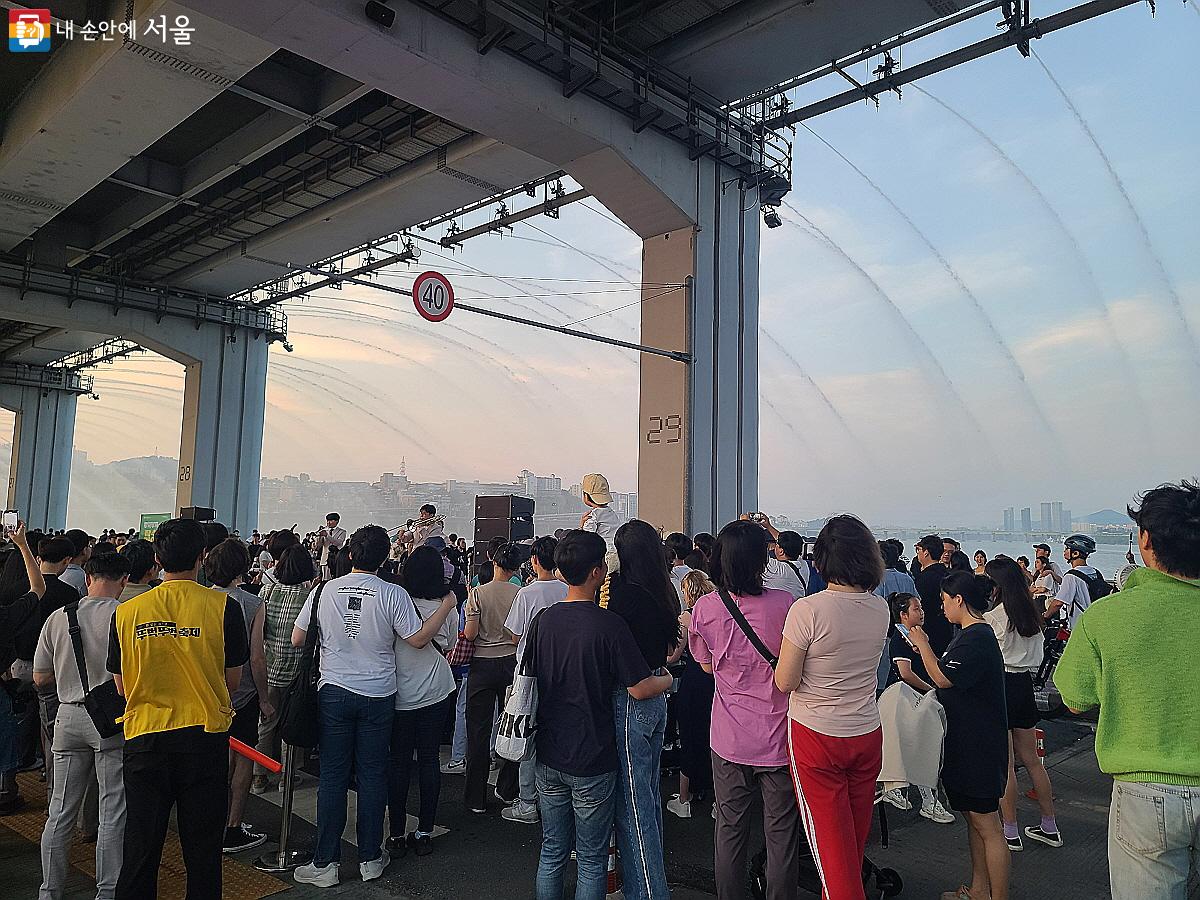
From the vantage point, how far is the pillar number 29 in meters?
12.5

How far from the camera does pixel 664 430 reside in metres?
12.7

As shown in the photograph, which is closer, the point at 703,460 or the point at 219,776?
the point at 219,776

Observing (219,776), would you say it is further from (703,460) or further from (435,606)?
(703,460)

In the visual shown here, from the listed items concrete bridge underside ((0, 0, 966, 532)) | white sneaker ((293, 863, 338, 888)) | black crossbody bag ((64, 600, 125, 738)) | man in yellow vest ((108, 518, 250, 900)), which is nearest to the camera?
man in yellow vest ((108, 518, 250, 900))

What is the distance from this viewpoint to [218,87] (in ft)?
31.8

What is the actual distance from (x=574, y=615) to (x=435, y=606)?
1.66 metres

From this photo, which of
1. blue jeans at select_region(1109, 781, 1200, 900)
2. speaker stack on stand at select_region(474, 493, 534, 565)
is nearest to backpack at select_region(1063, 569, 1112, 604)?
blue jeans at select_region(1109, 781, 1200, 900)

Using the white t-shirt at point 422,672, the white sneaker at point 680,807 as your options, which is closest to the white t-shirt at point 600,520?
the white t-shirt at point 422,672

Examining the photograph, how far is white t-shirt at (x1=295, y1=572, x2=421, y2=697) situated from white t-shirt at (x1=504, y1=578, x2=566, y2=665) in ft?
2.28

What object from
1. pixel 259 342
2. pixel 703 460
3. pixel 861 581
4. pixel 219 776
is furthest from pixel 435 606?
pixel 259 342

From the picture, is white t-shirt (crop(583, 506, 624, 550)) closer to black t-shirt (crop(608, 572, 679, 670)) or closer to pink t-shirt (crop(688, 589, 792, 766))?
black t-shirt (crop(608, 572, 679, 670))

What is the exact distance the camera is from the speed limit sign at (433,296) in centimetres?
878

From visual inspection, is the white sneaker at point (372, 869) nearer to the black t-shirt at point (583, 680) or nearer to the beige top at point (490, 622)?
the beige top at point (490, 622)

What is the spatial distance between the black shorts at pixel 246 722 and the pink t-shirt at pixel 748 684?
9.42 feet
